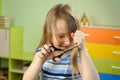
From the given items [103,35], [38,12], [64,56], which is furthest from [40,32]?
[64,56]

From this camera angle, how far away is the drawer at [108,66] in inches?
81.9

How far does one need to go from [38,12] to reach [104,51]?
3.45ft

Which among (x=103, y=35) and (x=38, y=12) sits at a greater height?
(x=38, y=12)

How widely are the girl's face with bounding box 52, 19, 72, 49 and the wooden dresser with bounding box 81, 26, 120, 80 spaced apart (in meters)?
1.32

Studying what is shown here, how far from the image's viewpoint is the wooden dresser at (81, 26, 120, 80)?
2.07 m

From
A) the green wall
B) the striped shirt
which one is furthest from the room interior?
the striped shirt

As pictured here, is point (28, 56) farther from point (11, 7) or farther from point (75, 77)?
point (75, 77)

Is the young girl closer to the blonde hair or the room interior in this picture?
the blonde hair

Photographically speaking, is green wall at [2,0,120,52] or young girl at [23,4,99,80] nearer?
young girl at [23,4,99,80]

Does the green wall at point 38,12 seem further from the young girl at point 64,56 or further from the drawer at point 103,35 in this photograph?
the young girl at point 64,56

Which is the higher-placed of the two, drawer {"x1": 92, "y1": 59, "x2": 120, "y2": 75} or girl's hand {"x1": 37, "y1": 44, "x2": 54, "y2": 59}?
girl's hand {"x1": 37, "y1": 44, "x2": 54, "y2": 59}

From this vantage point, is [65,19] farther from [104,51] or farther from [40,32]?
[40,32]

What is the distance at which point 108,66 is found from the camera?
211cm

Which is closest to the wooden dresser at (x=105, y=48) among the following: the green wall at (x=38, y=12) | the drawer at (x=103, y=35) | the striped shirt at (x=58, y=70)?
the drawer at (x=103, y=35)
